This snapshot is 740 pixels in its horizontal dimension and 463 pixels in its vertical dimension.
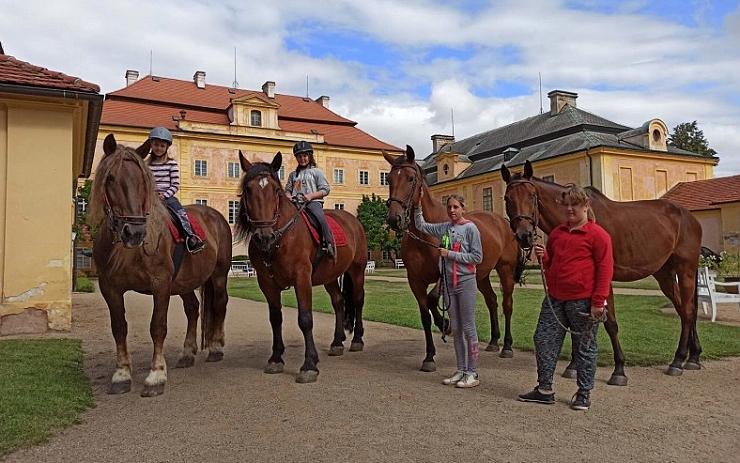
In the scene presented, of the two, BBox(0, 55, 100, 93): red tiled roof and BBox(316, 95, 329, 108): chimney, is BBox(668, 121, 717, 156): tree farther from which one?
BBox(0, 55, 100, 93): red tiled roof

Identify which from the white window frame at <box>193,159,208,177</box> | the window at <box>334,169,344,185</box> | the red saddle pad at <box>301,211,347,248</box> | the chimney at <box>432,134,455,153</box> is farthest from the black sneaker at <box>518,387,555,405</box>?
the chimney at <box>432,134,455,153</box>

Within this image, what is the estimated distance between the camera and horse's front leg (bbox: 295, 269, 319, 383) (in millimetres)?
5957

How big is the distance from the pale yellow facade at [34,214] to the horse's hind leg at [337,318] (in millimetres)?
4715

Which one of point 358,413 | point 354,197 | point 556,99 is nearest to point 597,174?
point 556,99

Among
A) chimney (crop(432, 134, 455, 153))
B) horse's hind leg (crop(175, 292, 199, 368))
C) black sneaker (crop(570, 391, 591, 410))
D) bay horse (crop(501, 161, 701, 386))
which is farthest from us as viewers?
chimney (crop(432, 134, 455, 153))

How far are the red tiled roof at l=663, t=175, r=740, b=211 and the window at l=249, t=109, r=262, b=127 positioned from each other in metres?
29.1

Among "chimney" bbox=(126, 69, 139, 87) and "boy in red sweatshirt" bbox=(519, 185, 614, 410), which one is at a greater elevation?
"chimney" bbox=(126, 69, 139, 87)

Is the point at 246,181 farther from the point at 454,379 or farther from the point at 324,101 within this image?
the point at 324,101

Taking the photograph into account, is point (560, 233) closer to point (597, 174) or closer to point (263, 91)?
point (597, 174)

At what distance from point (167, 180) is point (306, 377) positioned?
260cm

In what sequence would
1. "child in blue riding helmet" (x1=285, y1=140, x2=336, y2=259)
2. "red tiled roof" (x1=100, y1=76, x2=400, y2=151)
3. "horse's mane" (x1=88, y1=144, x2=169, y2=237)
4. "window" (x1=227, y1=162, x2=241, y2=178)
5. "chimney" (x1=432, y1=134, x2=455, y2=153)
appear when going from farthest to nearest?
"chimney" (x1=432, y1=134, x2=455, y2=153)
"window" (x1=227, y1=162, x2=241, y2=178)
"red tiled roof" (x1=100, y1=76, x2=400, y2=151)
"child in blue riding helmet" (x1=285, y1=140, x2=336, y2=259)
"horse's mane" (x1=88, y1=144, x2=169, y2=237)

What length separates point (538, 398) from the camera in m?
4.93

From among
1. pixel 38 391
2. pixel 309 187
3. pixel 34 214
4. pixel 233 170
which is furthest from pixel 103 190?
pixel 233 170

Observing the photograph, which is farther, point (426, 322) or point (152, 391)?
point (426, 322)
